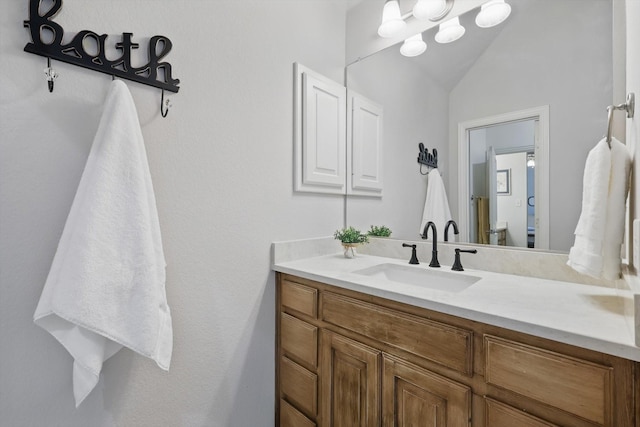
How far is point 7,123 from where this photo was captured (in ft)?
2.71

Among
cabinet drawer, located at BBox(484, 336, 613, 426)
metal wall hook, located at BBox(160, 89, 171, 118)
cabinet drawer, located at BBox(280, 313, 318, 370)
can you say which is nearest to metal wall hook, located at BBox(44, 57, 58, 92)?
metal wall hook, located at BBox(160, 89, 171, 118)

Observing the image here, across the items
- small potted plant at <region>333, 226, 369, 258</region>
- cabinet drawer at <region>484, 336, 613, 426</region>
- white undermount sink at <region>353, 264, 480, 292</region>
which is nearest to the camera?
cabinet drawer at <region>484, 336, 613, 426</region>

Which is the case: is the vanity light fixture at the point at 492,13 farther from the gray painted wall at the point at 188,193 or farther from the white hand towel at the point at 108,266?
the white hand towel at the point at 108,266

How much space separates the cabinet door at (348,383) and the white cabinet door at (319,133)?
81 cm

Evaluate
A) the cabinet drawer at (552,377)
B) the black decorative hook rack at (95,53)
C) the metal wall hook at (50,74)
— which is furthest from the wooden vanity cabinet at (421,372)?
the metal wall hook at (50,74)

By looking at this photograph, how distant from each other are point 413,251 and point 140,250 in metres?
1.20

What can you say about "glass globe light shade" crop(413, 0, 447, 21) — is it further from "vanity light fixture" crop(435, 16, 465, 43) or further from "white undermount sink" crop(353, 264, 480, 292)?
"white undermount sink" crop(353, 264, 480, 292)

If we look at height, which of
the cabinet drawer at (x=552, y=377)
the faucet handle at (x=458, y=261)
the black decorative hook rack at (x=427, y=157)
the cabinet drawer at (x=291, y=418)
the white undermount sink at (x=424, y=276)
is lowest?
the cabinet drawer at (x=291, y=418)

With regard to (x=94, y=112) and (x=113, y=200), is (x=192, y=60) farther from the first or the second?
(x=113, y=200)

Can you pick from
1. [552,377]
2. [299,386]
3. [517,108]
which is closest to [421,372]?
[552,377]

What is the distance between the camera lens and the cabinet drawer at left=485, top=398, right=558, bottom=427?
0.72 m

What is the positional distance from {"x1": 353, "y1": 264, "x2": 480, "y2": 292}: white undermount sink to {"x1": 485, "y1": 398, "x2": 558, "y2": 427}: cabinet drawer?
51 centimetres

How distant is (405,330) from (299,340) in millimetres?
563

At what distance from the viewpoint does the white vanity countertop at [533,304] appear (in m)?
0.66
